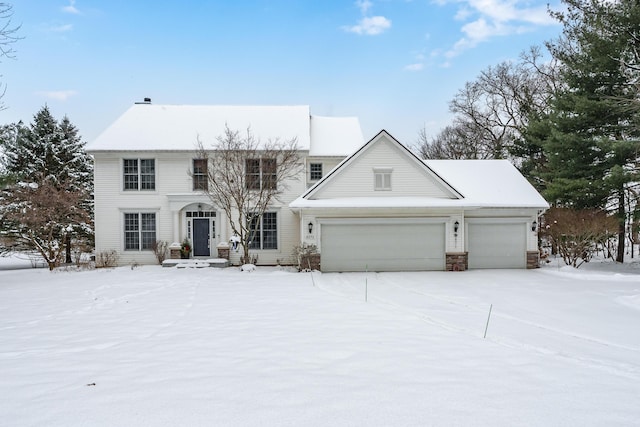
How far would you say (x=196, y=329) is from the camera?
6637 millimetres

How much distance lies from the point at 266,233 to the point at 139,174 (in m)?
6.25

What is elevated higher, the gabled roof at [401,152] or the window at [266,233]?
the gabled roof at [401,152]

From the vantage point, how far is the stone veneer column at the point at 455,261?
15.4m

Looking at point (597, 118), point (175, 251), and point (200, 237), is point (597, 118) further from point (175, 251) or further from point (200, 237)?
point (175, 251)

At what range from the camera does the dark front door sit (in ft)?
58.6

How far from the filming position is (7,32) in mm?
8453

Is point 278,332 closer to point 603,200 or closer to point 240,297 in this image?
point 240,297

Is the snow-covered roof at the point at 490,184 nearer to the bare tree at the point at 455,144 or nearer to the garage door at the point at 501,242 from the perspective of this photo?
the garage door at the point at 501,242

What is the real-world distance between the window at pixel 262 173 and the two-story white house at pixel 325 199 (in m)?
1.00

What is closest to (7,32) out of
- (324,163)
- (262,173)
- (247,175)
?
(247,175)

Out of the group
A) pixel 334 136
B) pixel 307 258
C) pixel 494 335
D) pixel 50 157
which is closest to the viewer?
pixel 494 335

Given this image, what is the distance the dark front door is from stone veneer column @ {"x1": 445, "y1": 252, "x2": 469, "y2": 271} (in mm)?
10295

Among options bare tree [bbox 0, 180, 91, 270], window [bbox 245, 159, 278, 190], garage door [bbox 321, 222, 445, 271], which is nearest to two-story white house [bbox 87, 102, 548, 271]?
garage door [bbox 321, 222, 445, 271]

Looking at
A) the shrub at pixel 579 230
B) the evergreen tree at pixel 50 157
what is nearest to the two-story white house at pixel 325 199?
the shrub at pixel 579 230
